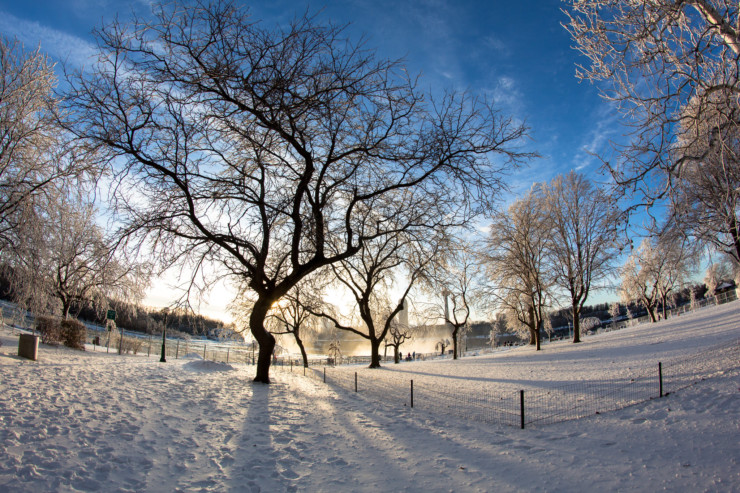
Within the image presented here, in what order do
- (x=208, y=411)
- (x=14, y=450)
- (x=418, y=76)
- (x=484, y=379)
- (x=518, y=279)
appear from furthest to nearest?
(x=518, y=279) → (x=484, y=379) → (x=418, y=76) → (x=208, y=411) → (x=14, y=450)

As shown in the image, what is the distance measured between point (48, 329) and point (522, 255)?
95.7ft

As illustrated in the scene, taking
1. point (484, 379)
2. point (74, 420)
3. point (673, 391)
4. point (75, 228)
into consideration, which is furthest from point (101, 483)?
point (75, 228)

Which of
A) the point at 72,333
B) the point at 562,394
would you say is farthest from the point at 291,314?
the point at 562,394

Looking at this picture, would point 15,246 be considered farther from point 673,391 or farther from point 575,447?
point 673,391

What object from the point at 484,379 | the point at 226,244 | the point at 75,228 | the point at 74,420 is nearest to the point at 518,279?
the point at 484,379

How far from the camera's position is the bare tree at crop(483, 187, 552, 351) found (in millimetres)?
26906

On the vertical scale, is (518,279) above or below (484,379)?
above

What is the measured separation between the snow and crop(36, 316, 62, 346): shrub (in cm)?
1087

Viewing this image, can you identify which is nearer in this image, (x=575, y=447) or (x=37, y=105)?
(x=575, y=447)

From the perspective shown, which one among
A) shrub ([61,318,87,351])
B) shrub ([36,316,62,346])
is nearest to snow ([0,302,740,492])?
shrub ([36,316,62,346])

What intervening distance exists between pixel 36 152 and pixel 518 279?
30.7 m

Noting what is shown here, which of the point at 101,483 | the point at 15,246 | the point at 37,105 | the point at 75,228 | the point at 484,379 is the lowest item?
the point at 484,379

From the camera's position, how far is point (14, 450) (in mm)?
4574

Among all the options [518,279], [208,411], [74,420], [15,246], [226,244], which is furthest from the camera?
[518,279]
